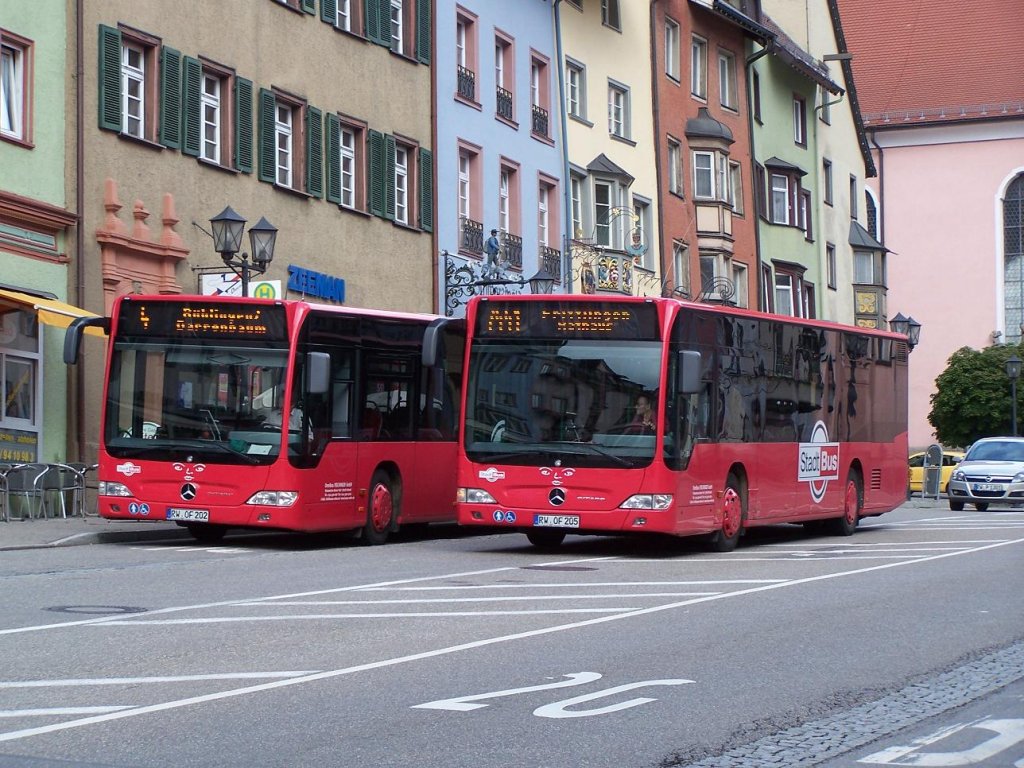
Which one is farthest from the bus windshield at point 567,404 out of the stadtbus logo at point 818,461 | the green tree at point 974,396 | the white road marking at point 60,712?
Result: the green tree at point 974,396

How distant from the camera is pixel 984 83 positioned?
80.4 m

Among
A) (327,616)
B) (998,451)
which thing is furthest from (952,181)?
(327,616)

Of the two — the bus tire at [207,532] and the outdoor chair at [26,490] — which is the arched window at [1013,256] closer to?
the outdoor chair at [26,490]

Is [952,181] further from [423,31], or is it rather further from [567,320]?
[567,320]

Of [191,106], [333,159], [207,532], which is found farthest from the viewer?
[333,159]

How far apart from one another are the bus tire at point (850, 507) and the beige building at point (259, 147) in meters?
8.84

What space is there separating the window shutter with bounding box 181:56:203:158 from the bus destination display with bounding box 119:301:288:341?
8763mm

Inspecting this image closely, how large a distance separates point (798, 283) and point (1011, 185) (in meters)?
26.5

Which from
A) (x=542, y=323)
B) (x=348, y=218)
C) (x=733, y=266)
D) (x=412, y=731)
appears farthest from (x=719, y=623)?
(x=733, y=266)

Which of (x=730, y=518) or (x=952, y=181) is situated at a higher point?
(x=952, y=181)

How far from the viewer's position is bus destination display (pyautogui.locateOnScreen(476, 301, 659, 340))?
64.3 ft

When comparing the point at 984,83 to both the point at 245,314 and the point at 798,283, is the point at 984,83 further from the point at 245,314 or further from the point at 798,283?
the point at 245,314

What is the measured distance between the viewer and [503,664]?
1020cm

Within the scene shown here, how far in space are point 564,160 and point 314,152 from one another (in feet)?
36.1
